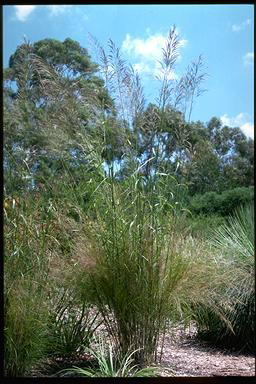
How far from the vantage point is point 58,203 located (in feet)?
13.9

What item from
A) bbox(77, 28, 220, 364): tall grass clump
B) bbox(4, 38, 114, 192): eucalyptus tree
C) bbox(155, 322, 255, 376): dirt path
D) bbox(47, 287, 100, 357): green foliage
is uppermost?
bbox(4, 38, 114, 192): eucalyptus tree

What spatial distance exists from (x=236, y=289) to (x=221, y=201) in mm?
752

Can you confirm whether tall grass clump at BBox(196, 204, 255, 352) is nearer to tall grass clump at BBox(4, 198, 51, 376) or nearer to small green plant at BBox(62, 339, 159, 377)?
small green plant at BBox(62, 339, 159, 377)

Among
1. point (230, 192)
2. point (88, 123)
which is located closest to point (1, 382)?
point (88, 123)

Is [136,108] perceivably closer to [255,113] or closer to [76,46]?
[255,113]

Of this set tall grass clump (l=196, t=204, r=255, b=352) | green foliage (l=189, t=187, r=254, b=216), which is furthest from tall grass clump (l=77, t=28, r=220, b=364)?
green foliage (l=189, t=187, r=254, b=216)

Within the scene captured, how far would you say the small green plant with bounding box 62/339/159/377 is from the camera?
3617 millimetres

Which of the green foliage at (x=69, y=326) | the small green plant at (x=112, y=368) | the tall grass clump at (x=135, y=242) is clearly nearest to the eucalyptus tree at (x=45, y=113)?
the tall grass clump at (x=135, y=242)

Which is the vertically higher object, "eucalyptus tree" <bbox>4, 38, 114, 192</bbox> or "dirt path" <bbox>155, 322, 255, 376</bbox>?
"eucalyptus tree" <bbox>4, 38, 114, 192</bbox>

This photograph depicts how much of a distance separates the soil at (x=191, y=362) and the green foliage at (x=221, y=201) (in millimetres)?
968

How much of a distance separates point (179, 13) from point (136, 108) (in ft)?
2.58

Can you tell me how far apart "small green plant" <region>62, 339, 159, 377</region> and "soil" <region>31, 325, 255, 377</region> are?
13 centimetres

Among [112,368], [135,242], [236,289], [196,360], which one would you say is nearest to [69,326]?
[112,368]

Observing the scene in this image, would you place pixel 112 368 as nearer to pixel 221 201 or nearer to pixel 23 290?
pixel 23 290
